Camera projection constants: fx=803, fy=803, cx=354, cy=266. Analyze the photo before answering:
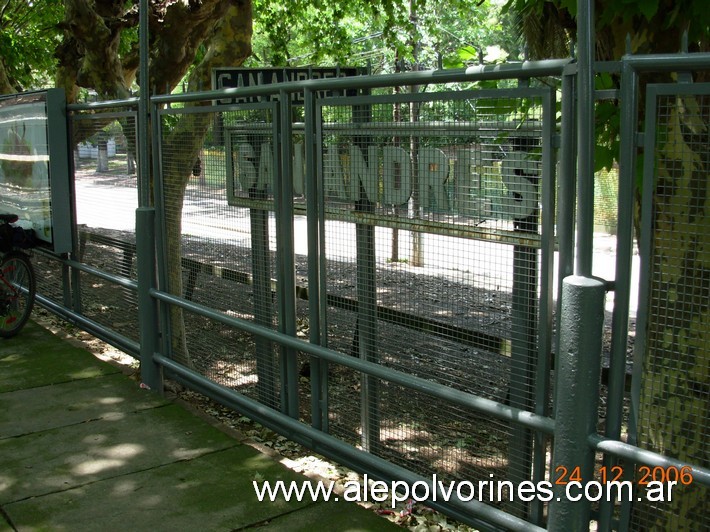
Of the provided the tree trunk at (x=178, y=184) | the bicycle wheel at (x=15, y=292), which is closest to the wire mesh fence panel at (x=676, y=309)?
the tree trunk at (x=178, y=184)

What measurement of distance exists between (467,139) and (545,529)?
1.76m

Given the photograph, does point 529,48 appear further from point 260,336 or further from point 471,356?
point 471,356

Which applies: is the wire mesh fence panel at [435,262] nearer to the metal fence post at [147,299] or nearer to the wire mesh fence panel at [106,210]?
the metal fence post at [147,299]

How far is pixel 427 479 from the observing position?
13.3ft

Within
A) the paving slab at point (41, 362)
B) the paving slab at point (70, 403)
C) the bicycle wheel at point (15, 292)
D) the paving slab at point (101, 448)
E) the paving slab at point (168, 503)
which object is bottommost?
the paving slab at point (168, 503)

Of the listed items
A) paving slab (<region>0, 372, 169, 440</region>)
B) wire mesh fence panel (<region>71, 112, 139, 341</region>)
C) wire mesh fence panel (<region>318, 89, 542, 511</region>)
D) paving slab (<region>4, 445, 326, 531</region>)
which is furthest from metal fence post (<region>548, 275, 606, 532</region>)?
wire mesh fence panel (<region>71, 112, 139, 341</region>)

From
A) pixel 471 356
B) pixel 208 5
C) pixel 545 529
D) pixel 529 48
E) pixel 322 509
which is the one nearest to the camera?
pixel 545 529

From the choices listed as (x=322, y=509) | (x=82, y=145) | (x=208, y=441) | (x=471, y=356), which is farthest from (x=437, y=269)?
(x=82, y=145)

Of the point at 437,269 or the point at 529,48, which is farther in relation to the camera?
the point at 529,48

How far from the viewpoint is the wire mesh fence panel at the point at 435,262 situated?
350 centimetres

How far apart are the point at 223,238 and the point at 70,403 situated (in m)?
1.84

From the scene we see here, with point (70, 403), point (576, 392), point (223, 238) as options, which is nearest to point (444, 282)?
point (576, 392)

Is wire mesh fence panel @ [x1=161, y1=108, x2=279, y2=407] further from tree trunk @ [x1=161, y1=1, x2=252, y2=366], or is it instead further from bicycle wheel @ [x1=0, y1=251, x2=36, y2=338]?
bicycle wheel @ [x1=0, y1=251, x2=36, y2=338]

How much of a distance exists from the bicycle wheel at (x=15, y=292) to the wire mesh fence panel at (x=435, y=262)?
4.52 metres
